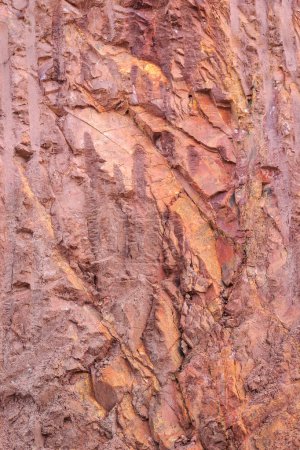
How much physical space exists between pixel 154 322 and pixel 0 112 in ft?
6.33

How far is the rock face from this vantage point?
540cm

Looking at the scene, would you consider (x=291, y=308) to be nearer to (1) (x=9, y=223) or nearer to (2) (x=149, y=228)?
(2) (x=149, y=228)

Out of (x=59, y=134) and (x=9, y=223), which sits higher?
(x=59, y=134)

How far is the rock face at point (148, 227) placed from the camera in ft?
17.7

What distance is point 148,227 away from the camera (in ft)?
18.5

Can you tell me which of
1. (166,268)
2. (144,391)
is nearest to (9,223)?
(166,268)

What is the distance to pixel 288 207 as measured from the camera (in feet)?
19.1

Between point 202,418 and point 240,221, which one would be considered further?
point 240,221

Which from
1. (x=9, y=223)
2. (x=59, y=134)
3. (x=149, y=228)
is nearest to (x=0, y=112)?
(x=59, y=134)

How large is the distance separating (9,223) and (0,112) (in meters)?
0.85

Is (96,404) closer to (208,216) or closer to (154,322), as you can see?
(154,322)

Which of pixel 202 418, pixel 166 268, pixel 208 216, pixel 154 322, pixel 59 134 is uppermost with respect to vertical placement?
pixel 59 134

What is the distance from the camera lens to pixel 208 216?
5703 millimetres

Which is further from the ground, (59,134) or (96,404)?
(59,134)
